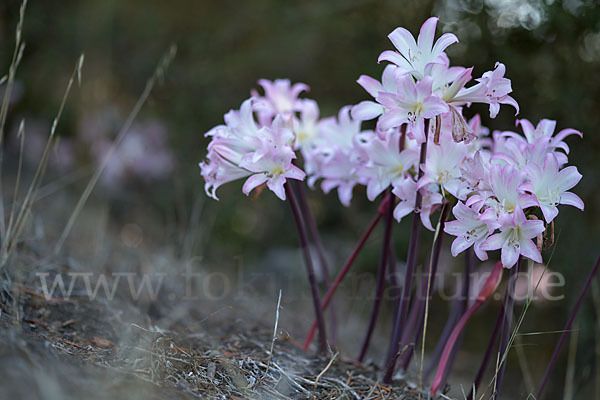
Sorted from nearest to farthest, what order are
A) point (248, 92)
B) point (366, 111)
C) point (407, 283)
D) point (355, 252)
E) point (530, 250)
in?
point (530, 250)
point (366, 111)
point (407, 283)
point (355, 252)
point (248, 92)

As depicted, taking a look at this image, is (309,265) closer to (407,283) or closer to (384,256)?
(384,256)

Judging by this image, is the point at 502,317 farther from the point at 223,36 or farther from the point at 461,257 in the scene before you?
the point at 223,36

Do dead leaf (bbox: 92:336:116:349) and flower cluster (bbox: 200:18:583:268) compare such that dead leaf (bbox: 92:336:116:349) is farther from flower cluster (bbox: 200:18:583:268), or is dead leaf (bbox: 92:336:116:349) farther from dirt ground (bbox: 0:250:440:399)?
flower cluster (bbox: 200:18:583:268)

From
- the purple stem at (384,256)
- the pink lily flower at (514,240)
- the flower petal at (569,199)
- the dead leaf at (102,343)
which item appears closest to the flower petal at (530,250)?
the pink lily flower at (514,240)

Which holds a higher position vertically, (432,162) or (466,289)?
(432,162)

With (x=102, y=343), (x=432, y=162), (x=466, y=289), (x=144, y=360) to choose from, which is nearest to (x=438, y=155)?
(x=432, y=162)

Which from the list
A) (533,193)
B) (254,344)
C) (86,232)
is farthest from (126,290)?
(533,193)
